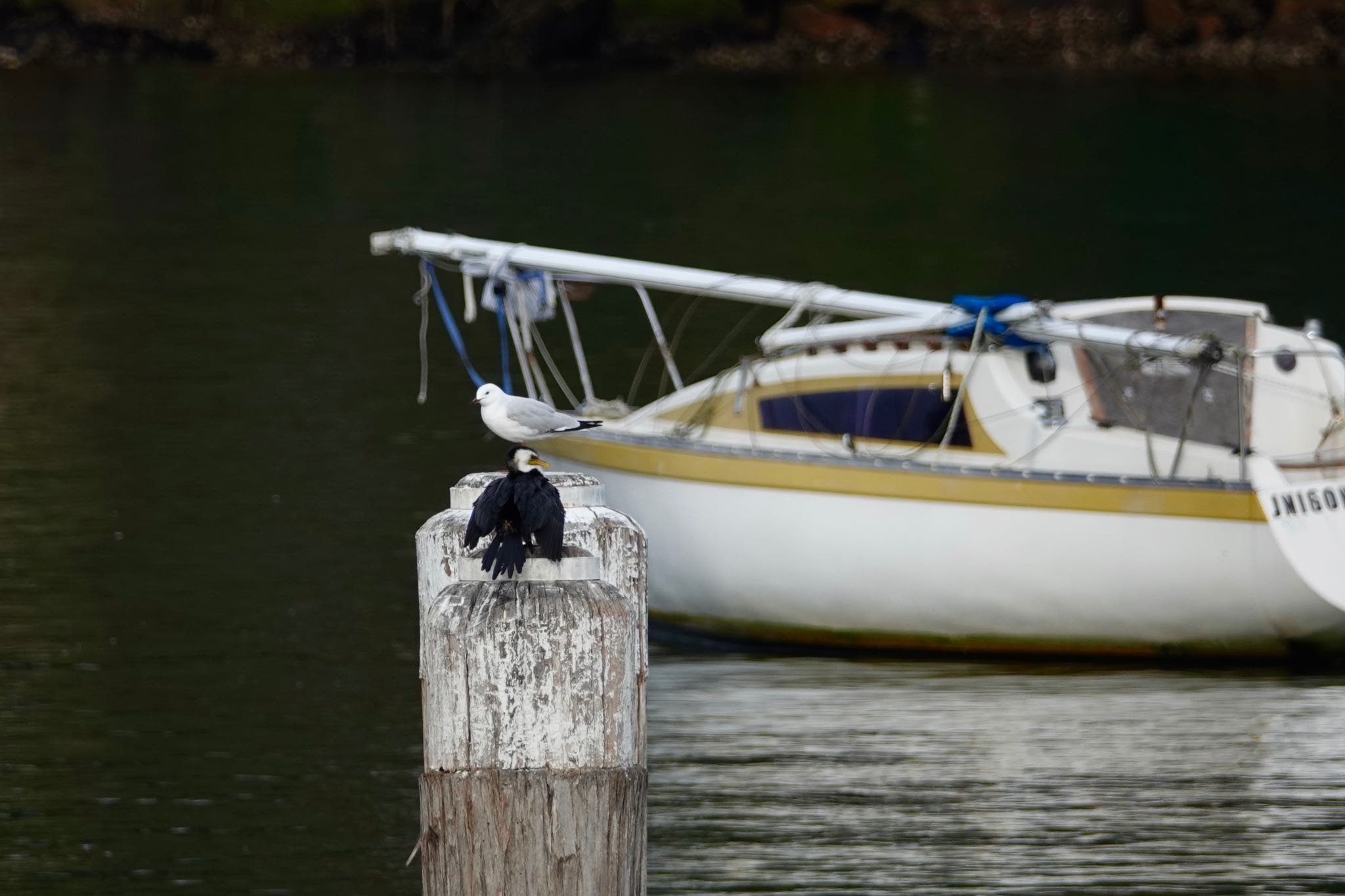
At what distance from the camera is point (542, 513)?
20.8 ft

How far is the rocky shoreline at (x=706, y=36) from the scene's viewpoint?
68.6m

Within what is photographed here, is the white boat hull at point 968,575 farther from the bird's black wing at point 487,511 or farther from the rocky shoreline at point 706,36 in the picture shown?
the rocky shoreline at point 706,36

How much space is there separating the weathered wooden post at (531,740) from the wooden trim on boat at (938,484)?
8293mm

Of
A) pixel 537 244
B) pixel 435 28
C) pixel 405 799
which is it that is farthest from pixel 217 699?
pixel 435 28

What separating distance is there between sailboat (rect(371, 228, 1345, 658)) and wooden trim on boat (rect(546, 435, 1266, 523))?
13mm

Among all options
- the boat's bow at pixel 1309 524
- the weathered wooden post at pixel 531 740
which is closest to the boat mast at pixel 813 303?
the boat's bow at pixel 1309 524

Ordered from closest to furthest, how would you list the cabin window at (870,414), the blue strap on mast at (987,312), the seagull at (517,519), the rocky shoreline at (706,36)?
1. the seagull at (517,519)
2. the blue strap on mast at (987,312)
3. the cabin window at (870,414)
4. the rocky shoreline at (706,36)

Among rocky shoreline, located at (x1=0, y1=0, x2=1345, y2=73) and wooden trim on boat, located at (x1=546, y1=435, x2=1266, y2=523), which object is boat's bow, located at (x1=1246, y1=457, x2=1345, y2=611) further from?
rocky shoreline, located at (x1=0, y1=0, x2=1345, y2=73)

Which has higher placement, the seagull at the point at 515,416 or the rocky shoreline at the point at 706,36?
the rocky shoreline at the point at 706,36

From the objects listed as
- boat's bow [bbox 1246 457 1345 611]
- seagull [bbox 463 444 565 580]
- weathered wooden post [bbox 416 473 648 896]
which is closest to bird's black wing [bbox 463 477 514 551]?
seagull [bbox 463 444 565 580]

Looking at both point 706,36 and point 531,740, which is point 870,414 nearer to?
point 531,740

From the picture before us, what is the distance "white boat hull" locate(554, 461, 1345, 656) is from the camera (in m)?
13.9

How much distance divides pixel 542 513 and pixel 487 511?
0.20 m

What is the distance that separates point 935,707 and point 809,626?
143 centimetres
